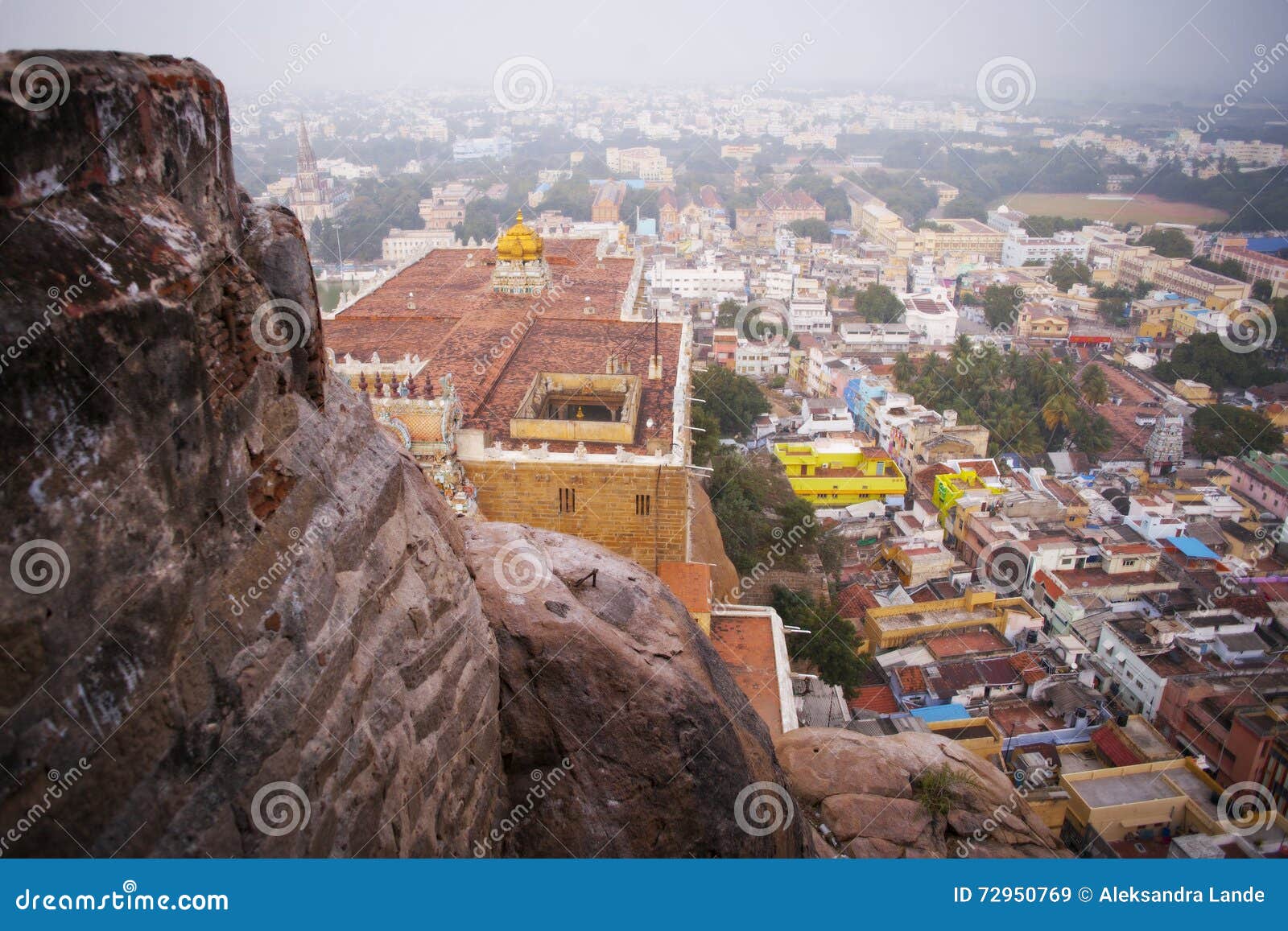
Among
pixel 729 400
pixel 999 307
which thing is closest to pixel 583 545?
pixel 729 400

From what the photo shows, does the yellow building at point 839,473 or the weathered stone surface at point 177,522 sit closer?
the weathered stone surface at point 177,522

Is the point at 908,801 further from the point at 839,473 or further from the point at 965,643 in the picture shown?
the point at 839,473

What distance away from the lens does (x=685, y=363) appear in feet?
58.9

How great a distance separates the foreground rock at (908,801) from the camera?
7.33 metres

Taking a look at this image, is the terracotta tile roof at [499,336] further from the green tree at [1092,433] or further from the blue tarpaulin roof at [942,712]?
the green tree at [1092,433]

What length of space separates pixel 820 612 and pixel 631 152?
95.0m

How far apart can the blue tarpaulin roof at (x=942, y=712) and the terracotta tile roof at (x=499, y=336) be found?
849 centimetres

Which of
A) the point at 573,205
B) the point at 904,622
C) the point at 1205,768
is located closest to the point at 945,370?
the point at 904,622

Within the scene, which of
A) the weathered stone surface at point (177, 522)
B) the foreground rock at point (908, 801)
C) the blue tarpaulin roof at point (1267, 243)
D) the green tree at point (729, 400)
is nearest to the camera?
the weathered stone surface at point (177, 522)

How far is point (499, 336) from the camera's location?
1859 centimetres

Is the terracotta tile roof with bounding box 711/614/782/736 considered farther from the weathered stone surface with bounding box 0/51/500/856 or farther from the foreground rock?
the weathered stone surface with bounding box 0/51/500/856

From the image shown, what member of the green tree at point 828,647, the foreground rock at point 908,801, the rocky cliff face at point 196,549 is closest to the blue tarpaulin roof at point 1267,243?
the green tree at point 828,647

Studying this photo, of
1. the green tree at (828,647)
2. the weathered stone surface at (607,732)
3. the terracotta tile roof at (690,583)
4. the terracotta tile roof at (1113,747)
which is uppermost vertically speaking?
the weathered stone surface at (607,732)

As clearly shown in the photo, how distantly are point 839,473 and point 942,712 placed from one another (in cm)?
1320
